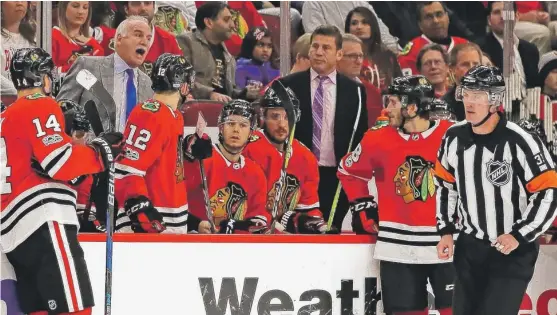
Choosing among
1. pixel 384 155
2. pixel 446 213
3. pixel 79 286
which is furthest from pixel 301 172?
pixel 79 286

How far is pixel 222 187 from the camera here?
541 cm

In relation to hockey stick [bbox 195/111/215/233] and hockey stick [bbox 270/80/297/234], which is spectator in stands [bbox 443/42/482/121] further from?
hockey stick [bbox 195/111/215/233]

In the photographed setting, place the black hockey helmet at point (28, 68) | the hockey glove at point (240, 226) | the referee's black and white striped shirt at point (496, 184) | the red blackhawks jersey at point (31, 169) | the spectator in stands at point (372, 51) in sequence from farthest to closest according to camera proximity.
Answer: the spectator in stands at point (372, 51), the hockey glove at point (240, 226), the referee's black and white striped shirt at point (496, 184), the black hockey helmet at point (28, 68), the red blackhawks jersey at point (31, 169)

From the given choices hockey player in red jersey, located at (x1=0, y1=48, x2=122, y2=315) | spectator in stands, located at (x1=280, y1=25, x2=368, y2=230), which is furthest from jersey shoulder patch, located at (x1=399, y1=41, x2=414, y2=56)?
hockey player in red jersey, located at (x1=0, y1=48, x2=122, y2=315)

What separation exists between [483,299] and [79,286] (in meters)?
1.44

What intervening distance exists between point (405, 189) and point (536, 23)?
3.89ft

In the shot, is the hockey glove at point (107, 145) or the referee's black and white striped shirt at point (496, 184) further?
the referee's black and white striped shirt at point (496, 184)

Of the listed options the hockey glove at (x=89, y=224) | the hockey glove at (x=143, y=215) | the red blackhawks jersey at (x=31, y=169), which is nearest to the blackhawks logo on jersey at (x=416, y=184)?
the hockey glove at (x=143, y=215)

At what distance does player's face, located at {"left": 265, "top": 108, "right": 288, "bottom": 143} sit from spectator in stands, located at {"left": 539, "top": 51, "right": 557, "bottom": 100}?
123cm

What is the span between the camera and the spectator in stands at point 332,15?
5.77m

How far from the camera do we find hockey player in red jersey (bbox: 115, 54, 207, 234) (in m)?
5.10

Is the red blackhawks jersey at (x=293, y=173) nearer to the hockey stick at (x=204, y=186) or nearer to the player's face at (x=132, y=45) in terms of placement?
the hockey stick at (x=204, y=186)

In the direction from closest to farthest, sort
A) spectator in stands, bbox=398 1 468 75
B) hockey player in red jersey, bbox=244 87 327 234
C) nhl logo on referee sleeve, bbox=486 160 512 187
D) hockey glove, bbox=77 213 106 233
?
nhl logo on referee sleeve, bbox=486 160 512 187
hockey glove, bbox=77 213 106 233
hockey player in red jersey, bbox=244 87 327 234
spectator in stands, bbox=398 1 468 75

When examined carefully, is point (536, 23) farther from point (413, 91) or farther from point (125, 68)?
point (125, 68)
